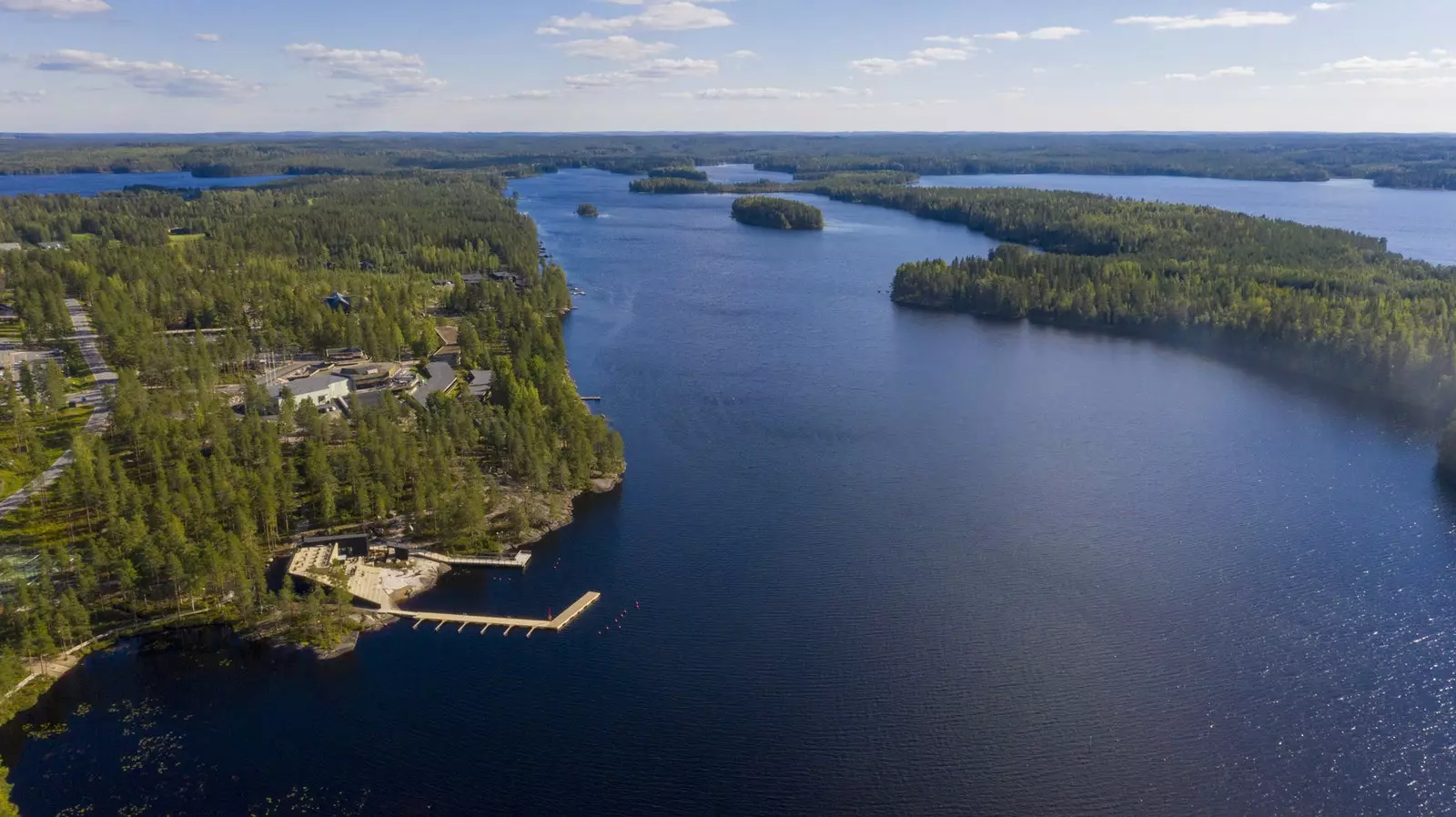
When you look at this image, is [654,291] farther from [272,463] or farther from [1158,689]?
[1158,689]

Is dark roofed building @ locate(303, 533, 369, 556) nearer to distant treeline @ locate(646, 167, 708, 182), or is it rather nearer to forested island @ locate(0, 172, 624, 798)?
forested island @ locate(0, 172, 624, 798)

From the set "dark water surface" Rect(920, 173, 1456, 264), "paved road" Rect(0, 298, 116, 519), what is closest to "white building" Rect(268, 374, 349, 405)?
"paved road" Rect(0, 298, 116, 519)

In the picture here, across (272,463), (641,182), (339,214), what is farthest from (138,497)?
(641,182)

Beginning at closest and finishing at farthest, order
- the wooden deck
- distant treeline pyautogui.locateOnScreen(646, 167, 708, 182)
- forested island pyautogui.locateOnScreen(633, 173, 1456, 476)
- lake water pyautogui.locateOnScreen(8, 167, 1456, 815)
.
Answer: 1. lake water pyautogui.locateOnScreen(8, 167, 1456, 815)
2. the wooden deck
3. forested island pyautogui.locateOnScreen(633, 173, 1456, 476)
4. distant treeline pyautogui.locateOnScreen(646, 167, 708, 182)

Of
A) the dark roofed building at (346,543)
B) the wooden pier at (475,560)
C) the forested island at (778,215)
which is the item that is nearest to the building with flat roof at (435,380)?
the dark roofed building at (346,543)

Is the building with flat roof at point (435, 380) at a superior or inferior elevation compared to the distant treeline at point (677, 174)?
inferior

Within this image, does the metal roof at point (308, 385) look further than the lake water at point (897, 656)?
Yes

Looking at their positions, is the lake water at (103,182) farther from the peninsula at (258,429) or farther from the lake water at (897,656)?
the lake water at (897,656)
